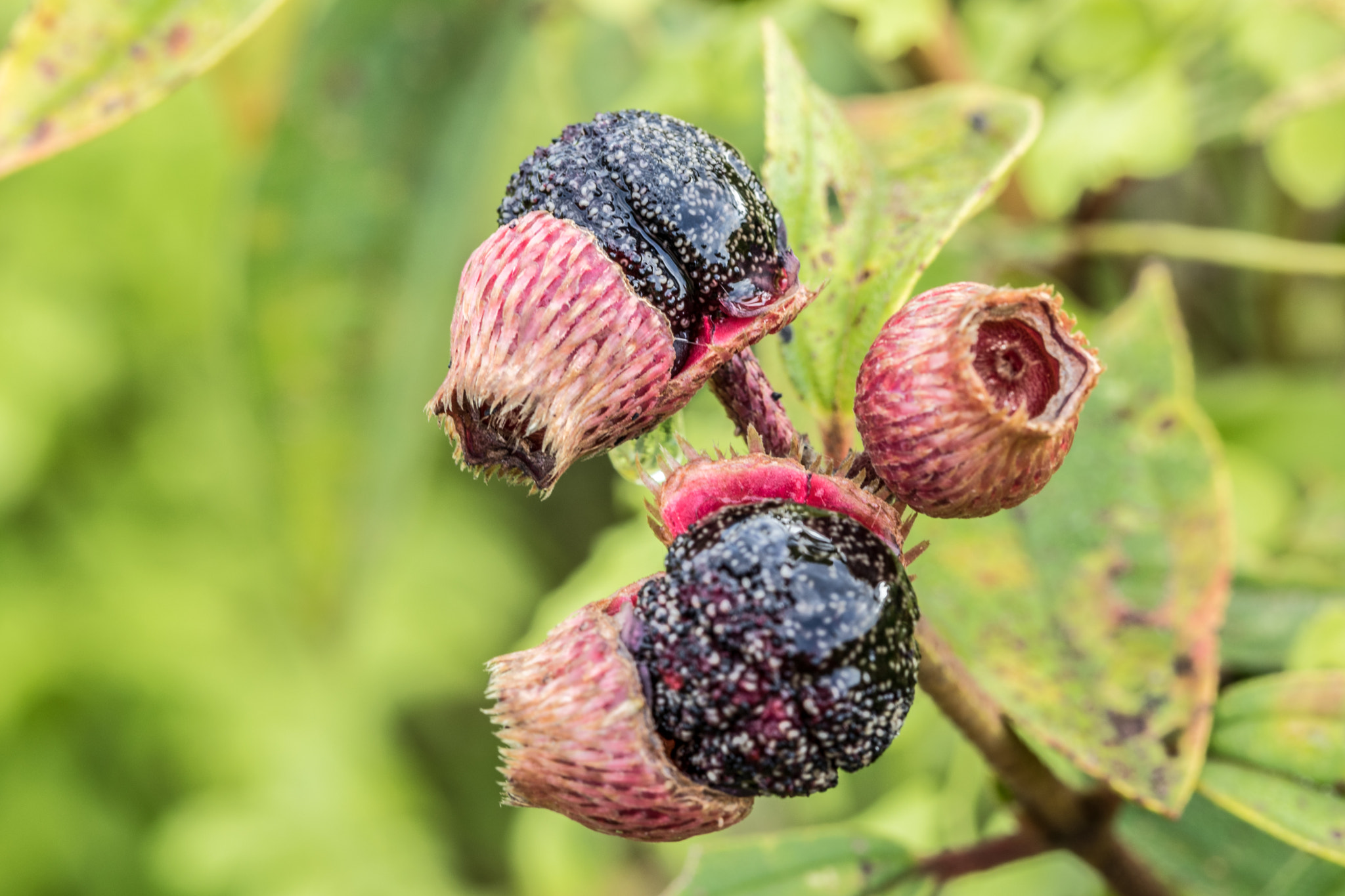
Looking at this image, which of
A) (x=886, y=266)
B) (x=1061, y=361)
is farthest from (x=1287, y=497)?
(x=1061, y=361)

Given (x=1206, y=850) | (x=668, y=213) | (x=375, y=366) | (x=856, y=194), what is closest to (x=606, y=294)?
(x=668, y=213)

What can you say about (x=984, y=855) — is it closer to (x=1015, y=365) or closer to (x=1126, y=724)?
(x=1126, y=724)

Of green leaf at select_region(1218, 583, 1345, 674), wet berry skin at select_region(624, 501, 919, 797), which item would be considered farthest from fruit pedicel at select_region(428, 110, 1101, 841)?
green leaf at select_region(1218, 583, 1345, 674)

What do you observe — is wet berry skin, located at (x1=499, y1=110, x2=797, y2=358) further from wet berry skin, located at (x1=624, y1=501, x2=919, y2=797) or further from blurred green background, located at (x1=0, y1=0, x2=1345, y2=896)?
blurred green background, located at (x1=0, y1=0, x2=1345, y2=896)

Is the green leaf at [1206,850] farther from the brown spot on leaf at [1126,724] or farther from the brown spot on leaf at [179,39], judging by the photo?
the brown spot on leaf at [179,39]

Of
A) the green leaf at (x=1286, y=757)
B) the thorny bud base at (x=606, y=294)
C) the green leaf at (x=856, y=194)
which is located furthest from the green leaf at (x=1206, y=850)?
the thorny bud base at (x=606, y=294)
